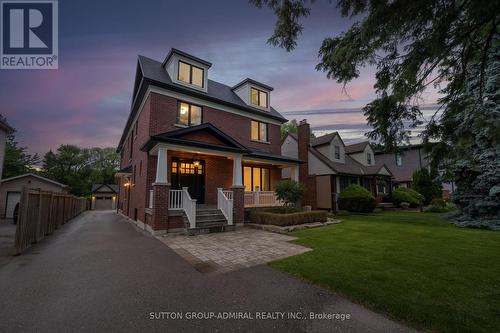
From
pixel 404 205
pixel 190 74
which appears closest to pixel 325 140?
pixel 404 205

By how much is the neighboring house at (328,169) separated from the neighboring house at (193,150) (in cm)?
400

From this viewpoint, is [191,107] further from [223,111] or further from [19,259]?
[19,259]

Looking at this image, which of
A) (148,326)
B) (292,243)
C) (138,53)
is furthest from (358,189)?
(138,53)

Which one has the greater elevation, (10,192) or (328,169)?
(328,169)

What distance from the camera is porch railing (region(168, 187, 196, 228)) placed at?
9.12 metres

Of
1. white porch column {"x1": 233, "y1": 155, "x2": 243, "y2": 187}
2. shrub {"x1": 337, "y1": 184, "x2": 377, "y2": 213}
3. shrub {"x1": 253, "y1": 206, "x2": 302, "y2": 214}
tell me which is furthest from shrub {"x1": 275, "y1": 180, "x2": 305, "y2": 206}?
shrub {"x1": 337, "y1": 184, "x2": 377, "y2": 213}

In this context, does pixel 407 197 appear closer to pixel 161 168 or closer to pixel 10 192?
pixel 161 168

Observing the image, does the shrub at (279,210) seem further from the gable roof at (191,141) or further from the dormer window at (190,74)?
the dormer window at (190,74)

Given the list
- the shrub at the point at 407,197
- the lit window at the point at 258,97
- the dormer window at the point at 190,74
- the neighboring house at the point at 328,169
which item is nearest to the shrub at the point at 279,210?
the neighboring house at the point at 328,169

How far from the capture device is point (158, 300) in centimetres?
345

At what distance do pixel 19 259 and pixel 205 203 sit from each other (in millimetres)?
7583

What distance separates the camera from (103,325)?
2762 millimetres

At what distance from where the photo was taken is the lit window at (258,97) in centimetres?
1631

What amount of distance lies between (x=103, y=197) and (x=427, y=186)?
47202 mm
